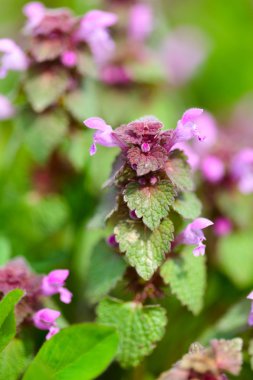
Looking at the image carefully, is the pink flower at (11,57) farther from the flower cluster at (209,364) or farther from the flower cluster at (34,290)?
the flower cluster at (209,364)

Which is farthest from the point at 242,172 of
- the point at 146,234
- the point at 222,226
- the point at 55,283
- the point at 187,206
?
the point at 55,283


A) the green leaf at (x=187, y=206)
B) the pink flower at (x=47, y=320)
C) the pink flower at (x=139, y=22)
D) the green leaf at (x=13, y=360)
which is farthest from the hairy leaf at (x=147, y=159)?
the pink flower at (x=139, y=22)

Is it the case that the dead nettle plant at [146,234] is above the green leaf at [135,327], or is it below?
above

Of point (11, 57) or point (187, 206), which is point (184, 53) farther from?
point (187, 206)

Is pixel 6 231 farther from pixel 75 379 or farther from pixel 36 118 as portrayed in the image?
pixel 75 379

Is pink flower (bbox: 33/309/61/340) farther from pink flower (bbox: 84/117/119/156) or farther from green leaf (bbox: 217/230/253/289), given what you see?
green leaf (bbox: 217/230/253/289)

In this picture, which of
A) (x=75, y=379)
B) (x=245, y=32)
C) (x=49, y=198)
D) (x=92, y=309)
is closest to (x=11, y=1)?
(x=245, y=32)
